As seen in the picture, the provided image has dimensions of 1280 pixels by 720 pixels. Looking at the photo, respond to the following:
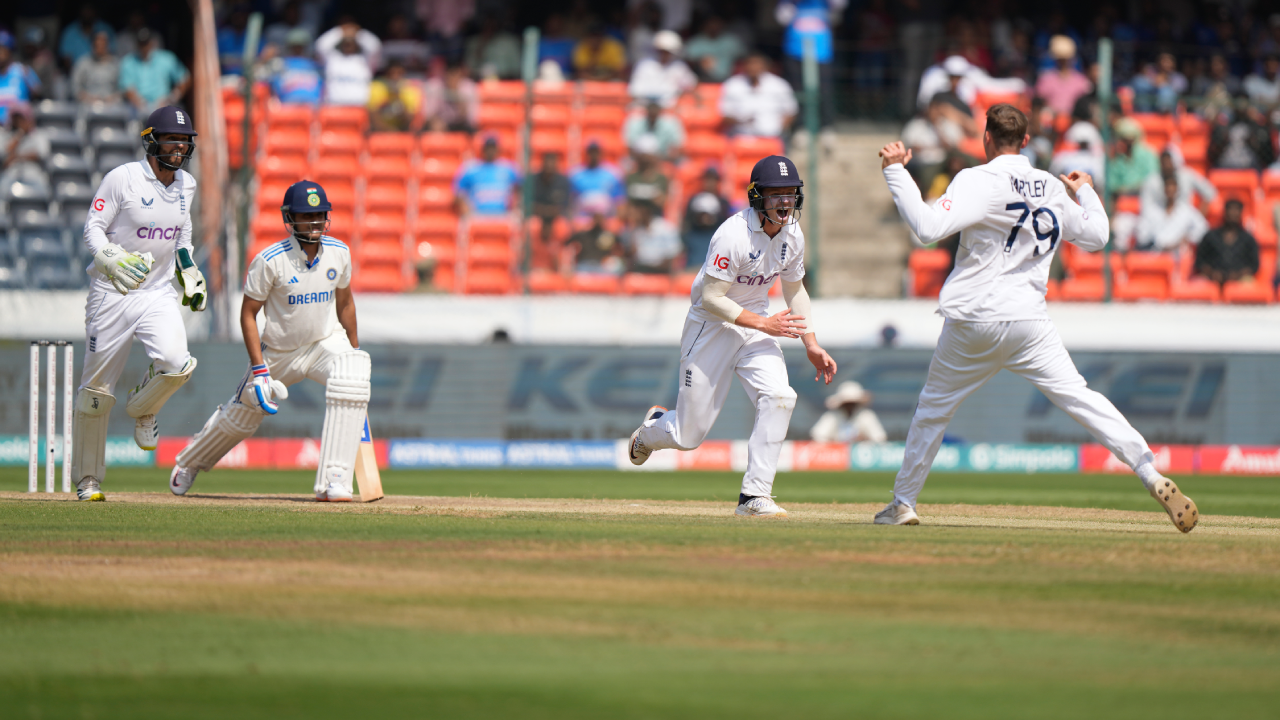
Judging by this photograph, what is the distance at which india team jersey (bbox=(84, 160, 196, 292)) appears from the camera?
29.1ft

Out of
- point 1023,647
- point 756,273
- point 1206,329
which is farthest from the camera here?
point 1206,329

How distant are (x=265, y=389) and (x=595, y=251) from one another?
8.57m

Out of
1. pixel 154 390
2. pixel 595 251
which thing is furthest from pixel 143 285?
pixel 595 251

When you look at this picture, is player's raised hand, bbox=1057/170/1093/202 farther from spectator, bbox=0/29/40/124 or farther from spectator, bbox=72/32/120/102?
spectator, bbox=0/29/40/124

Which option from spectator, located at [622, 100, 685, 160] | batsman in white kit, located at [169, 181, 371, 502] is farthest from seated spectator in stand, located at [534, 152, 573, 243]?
batsman in white kit, located at [169, 181, 371, 502]

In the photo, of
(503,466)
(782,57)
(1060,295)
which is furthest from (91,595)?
(782,57)

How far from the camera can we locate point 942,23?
21.8 meters

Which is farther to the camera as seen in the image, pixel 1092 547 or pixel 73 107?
pixel 73 107

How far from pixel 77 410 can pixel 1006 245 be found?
18.7 feet

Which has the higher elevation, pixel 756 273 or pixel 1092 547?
pixel 756 273

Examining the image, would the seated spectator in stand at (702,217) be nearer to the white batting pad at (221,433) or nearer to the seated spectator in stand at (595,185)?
the seated spectator in stand at (595,185)

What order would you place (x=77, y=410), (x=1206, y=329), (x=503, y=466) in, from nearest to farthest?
(x=77, y=410)
(x=503, y=466)
(x=1206, y=329)

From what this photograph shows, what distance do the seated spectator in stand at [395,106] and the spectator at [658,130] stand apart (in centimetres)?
269

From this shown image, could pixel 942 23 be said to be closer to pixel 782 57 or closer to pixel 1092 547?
pixel 782 57
